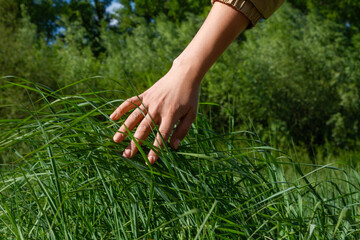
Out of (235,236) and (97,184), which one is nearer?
(235,236)

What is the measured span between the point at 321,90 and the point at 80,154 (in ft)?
24.9

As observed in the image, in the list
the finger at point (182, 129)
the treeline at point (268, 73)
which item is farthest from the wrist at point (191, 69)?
the treeline at point (268, 73)

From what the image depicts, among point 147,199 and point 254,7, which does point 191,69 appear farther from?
point 147,199

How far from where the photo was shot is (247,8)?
4.26ft

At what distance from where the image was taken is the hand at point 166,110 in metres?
1.21

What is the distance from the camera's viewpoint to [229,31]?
1.29 metres

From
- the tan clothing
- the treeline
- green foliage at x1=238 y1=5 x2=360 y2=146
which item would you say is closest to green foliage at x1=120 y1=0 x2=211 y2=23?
the treeline

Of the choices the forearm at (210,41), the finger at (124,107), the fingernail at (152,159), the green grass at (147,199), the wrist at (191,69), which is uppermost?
the forearm at (210,41)

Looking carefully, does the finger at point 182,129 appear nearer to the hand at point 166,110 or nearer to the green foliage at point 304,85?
the hand at point 166,110

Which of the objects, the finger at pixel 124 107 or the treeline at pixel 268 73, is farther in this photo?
the treeline at pixel 268 73

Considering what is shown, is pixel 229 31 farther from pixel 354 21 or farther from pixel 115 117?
pixel 354 21

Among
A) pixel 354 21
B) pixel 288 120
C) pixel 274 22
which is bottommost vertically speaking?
pixel 288 120

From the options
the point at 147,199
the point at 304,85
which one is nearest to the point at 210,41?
the point at 147,199

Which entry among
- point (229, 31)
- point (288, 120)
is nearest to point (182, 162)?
point (229, 31)
